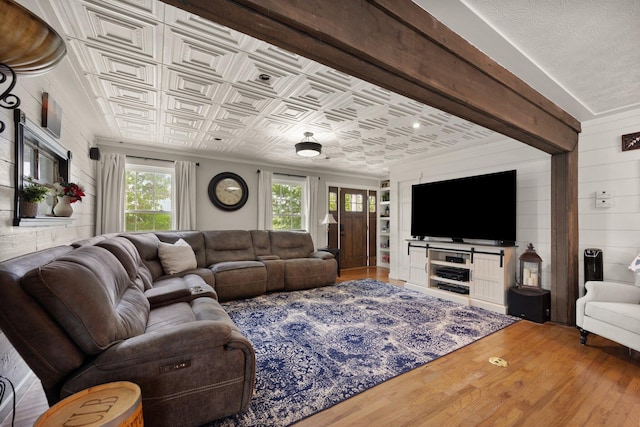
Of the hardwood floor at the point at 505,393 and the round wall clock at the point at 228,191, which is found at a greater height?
the round wall clock at the point at 228,191

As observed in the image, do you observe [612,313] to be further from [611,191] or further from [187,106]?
[187,106]

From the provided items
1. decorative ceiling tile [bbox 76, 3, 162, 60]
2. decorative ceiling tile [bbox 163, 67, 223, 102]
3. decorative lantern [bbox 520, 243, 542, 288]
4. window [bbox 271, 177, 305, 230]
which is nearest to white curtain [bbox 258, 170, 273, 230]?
window [bbox 271, 177, 305, 230]

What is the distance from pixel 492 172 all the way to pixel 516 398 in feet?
10.7

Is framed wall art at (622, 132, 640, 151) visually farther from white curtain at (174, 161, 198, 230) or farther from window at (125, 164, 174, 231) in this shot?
window at (125, 164, 174, 231)

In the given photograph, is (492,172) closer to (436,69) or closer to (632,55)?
(632,55)

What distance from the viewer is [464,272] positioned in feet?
13.3

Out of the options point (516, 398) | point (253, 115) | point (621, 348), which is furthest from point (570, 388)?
point (253, 115)

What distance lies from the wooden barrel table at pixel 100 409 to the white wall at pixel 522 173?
4379 millimetres

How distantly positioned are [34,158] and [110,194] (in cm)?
242

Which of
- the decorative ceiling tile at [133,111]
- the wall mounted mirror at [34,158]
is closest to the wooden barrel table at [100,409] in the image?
the wall mounted mirror at [34,158]

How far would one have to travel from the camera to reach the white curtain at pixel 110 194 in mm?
4059

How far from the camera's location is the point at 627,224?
9.34 ft

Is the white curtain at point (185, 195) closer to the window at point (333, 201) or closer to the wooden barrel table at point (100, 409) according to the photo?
the window at point (333, 201)

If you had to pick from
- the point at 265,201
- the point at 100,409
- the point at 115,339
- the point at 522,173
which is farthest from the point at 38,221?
the point at 522,173
